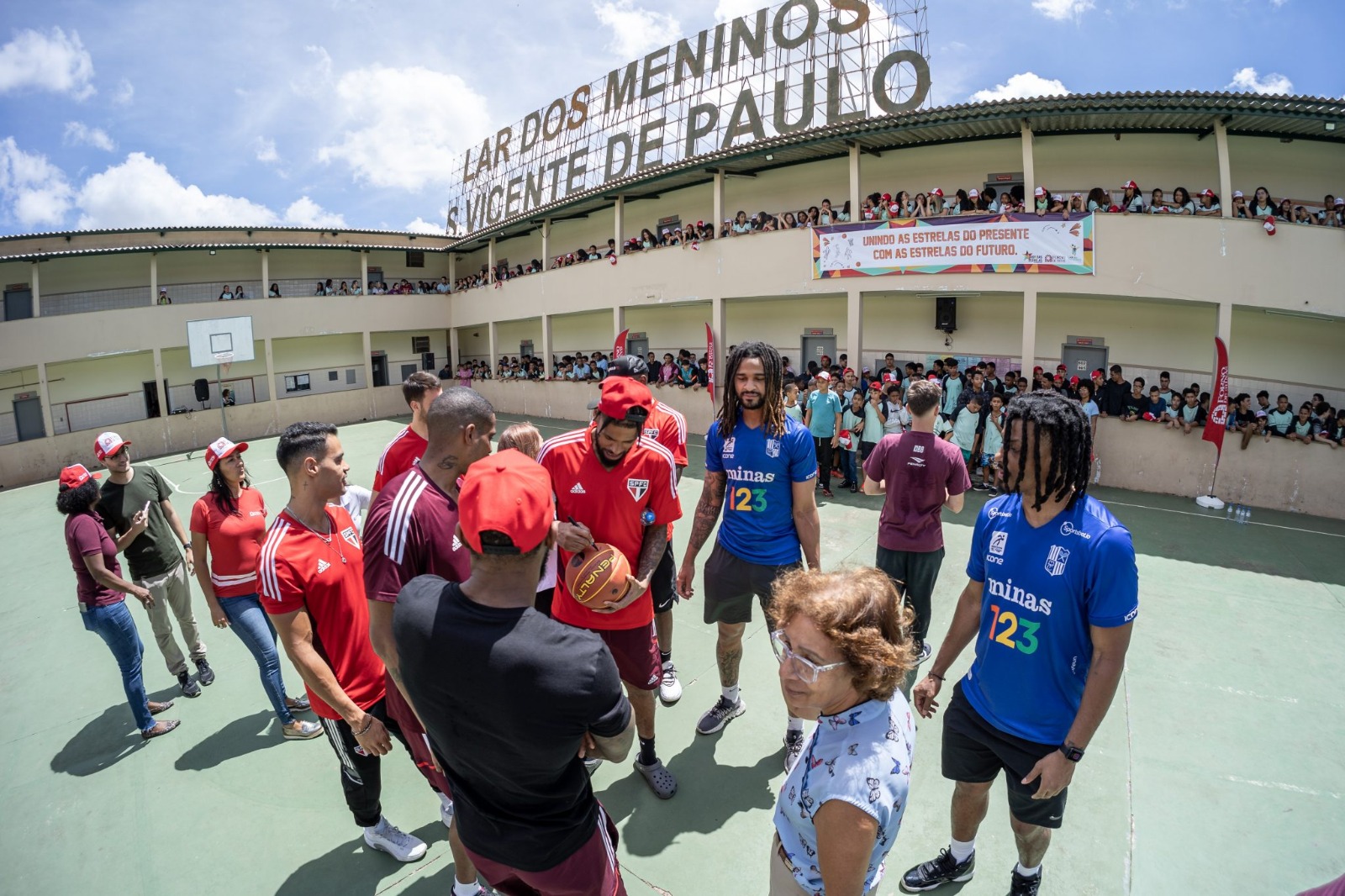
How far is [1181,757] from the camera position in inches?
141

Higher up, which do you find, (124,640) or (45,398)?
(45,398)

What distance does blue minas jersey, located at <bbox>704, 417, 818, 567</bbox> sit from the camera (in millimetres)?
3588

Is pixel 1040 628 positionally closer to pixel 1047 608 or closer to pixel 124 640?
pixel 1047 608

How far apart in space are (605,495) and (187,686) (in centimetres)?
377

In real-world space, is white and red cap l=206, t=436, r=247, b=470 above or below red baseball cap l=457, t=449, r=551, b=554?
below

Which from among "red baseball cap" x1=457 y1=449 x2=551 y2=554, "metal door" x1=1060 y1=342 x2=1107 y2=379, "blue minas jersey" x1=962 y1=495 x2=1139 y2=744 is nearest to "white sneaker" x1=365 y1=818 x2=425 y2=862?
"red baseball cap" x1=457 y1=449 x2=551 y2=554

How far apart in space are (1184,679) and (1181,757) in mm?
1051

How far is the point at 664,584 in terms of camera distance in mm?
4078

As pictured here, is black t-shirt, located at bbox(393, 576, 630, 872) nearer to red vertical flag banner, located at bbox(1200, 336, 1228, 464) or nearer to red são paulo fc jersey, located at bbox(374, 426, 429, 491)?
red são paulo fc jersey, located at bbox(374, 426, 429, 491)

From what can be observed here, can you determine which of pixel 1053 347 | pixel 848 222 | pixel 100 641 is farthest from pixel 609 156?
pixel 100 641

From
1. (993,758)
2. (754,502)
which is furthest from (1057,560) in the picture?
(754,502)

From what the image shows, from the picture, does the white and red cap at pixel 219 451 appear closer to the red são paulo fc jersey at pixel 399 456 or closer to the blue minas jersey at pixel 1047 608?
the red são paulo fc jersey at pixel 399 456

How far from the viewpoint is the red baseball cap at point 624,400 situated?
116 inches

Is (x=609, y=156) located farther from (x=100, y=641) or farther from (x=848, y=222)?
(x=100, y=641)
